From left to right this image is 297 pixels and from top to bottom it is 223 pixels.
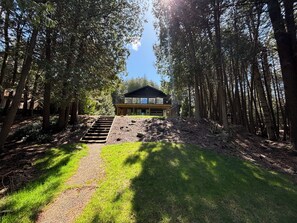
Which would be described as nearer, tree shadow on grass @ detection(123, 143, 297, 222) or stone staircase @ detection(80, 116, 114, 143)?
tree shadow on grass @ detection(123, 143, 297, 222)

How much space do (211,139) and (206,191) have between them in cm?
485

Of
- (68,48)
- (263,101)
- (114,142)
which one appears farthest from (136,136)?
(263,101)

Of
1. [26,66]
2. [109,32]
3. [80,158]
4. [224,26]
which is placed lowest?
[80,158]

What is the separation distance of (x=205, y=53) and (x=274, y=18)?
12.1 ft

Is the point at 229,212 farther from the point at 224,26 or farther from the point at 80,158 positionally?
the point at 224,26

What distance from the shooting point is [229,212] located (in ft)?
12.7

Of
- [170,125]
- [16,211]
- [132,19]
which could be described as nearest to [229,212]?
[16,211]

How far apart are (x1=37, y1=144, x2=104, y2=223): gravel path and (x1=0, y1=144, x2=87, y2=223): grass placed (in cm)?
17

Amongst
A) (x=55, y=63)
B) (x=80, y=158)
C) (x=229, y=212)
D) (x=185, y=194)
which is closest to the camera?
(x=229, y=212)

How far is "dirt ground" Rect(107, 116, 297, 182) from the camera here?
766 centimetres

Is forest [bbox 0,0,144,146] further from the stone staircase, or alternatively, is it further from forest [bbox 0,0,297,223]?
the stone staircase

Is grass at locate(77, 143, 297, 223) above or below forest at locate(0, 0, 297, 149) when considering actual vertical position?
below

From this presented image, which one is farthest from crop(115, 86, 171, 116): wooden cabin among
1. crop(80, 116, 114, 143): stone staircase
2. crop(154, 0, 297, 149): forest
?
crop(80, 116, 114, 143): stone staircase

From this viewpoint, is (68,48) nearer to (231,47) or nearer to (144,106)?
(231,47)
